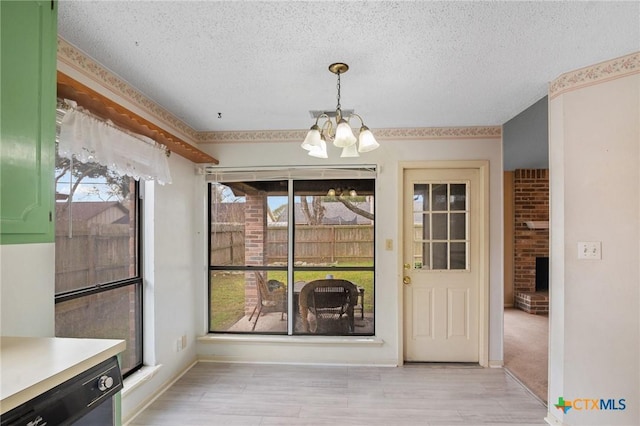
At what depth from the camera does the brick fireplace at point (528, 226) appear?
5.42 m

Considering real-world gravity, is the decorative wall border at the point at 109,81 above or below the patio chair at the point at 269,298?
above

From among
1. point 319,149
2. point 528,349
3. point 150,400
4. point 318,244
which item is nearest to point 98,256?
point 150,400

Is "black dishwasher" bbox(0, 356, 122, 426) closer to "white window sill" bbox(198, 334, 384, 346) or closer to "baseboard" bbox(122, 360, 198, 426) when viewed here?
"baseboard" bbox(122, 360, 198, 426)

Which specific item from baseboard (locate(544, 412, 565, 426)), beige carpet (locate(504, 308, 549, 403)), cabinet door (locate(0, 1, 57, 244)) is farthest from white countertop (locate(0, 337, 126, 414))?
beige carpet (locate(504, 308, 549, 403))

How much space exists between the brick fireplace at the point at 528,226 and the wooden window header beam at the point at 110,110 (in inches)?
215

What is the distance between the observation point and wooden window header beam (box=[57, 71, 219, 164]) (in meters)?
1.57

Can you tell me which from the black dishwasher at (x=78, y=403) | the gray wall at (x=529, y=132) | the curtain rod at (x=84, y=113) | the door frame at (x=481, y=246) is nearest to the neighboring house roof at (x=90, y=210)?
the curtain rod at (x=84, y=113)

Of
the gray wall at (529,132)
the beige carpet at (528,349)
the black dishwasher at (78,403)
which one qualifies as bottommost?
the beige carpet at (528,349)

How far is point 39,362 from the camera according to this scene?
1104mm

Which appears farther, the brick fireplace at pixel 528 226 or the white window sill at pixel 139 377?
the brick fireplace at pixel 528 226

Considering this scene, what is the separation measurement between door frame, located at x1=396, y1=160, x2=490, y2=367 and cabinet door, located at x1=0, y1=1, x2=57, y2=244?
274 centimetres

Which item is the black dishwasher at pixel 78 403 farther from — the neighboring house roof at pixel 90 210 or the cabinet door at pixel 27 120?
the neighboring house roof at pixel 90 210

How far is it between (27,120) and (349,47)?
1524 millimetres

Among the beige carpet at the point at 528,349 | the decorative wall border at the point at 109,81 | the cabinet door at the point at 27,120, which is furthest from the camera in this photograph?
the beige carpet at the point at 528,349
